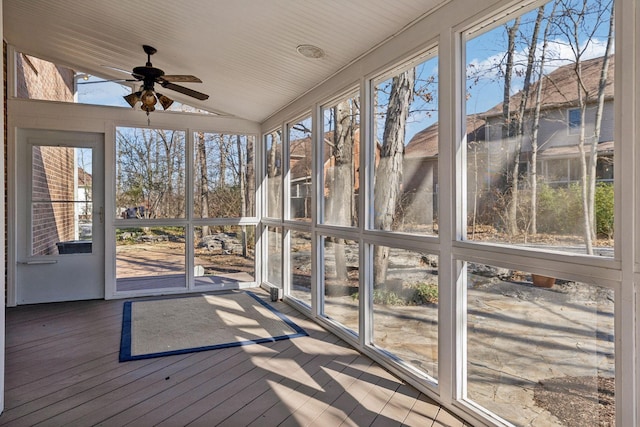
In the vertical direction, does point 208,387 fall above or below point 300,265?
below

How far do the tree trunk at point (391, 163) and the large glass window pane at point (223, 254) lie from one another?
10.1 ft

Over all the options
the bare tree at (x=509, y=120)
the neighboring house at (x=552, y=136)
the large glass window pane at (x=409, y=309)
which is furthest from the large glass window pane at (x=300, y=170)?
the bare tree at (x=509, y=120)

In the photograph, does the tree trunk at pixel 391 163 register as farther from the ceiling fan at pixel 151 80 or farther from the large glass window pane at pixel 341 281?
the ceiling fan at pixel 151 80

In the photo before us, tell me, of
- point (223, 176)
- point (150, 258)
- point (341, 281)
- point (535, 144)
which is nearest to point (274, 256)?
point (223, 176)

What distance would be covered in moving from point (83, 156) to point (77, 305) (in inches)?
74.9

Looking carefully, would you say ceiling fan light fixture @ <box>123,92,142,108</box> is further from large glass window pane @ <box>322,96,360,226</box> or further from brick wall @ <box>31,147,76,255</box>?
brick wall @ <box>31,147,76,255</box>

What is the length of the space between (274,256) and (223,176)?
1.37m

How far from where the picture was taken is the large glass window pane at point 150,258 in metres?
5.27

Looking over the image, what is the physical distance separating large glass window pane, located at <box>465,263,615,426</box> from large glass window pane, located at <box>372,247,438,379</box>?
1.14ft

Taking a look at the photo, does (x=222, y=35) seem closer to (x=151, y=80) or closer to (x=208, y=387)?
(x=151, y=80)

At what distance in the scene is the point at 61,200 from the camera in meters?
5.07

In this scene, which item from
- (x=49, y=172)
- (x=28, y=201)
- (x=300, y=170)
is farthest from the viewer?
(x=49, y=172)

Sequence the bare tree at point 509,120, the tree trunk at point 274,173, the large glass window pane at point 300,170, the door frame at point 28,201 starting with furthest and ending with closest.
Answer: the tree trunk at point 274,173, the door frame at point 28,201, the large glass window pane at point 300,170, the bare tree at point 509,120

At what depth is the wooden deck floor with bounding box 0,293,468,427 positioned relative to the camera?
2.30 metres
